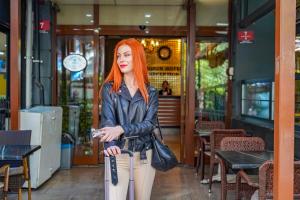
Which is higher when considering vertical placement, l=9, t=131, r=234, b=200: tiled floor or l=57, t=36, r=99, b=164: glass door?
l=57, t=36, r=99, b=164: glass door

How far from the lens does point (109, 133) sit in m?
2.04

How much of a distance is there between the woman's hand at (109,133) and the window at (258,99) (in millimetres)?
3522

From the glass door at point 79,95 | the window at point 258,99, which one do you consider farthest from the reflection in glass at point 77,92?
the window at point 258,99

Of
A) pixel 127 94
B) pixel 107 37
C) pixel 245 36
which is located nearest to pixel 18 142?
pixel 127 94

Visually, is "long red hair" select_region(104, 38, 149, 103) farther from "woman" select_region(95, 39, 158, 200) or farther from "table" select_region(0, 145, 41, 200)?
"table" select_region(0, 145, 41, 200)

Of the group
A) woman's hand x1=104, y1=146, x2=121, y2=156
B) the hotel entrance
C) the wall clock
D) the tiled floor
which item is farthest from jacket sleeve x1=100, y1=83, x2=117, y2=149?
the wall clock

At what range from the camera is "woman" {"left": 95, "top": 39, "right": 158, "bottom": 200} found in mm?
2191

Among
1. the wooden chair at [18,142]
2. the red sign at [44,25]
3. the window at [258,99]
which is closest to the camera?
the wooden chair at [18,142]

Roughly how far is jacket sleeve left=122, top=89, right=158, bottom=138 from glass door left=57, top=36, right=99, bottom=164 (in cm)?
452

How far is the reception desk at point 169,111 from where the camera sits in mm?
11211

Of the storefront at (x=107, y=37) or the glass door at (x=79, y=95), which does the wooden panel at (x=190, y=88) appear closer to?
the storefront at (x=107, y=37)

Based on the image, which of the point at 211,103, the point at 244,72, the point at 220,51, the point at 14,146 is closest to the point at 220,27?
the point at 220,51

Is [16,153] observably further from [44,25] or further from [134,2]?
[134,2]

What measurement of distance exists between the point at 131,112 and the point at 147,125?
0.12 metres
